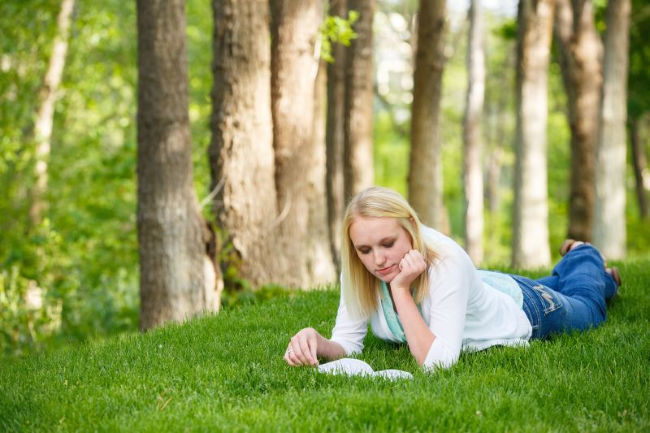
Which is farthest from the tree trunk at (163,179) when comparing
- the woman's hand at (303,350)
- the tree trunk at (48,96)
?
the tree trunk at (48,96)

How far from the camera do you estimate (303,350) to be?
16.0 feet

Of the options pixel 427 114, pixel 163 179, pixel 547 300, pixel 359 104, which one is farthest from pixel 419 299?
pixel 359 104

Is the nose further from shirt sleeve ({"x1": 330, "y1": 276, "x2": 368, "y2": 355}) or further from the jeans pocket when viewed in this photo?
the jeans pocket

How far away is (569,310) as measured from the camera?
575 centimetres

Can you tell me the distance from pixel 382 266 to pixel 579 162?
13084 mm

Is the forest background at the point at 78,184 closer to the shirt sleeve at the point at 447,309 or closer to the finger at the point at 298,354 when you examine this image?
the finger at the point at 298,354

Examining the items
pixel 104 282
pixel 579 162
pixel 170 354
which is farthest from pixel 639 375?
pixel 579 162

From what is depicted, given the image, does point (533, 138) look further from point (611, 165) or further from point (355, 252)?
point (355, 252)

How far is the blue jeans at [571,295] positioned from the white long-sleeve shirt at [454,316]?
7.3 inches

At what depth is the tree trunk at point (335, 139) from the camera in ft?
50.9

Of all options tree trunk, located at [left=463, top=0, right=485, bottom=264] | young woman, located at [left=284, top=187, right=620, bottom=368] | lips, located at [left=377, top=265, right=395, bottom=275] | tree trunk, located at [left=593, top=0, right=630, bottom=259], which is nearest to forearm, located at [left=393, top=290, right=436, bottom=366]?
young woman, located at [left=284, top=187, right=620, bottom=368]

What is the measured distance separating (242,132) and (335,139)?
6.65 meters

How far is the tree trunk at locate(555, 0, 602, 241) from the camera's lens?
16469mm

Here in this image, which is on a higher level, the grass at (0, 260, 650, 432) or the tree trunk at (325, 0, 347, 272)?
the tree trunk at (325, 0, 347, 272)
